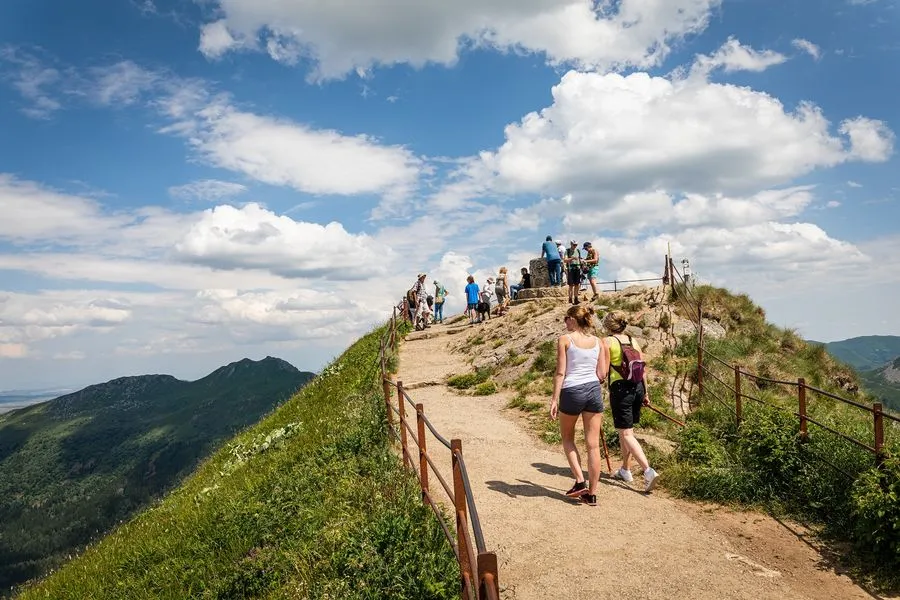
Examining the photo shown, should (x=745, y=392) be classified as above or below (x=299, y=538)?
above

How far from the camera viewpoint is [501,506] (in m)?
7.75

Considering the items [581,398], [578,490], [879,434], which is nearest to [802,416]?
[879,434]

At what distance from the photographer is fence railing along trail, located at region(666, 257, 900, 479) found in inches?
277

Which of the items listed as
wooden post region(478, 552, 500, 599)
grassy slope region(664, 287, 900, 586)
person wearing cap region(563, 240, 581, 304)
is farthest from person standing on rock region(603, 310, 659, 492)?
person wearing cap region(563, 240, 581, 304)

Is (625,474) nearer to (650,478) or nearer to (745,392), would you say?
(650,478)

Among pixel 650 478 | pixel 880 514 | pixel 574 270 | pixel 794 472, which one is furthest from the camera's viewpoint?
pixel 574 270

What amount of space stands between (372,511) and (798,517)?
573 cm

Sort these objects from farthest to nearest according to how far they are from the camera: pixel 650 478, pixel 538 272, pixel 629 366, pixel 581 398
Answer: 1. pixel 538 272
2. pixel 650 478
3. pixel 629 366
4. pixel 581 398

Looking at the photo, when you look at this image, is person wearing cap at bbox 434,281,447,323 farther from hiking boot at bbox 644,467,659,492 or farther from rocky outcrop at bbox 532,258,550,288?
hiking boot at bbox 644,467,659,492

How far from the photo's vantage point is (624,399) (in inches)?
316

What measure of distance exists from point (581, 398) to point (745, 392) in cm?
815

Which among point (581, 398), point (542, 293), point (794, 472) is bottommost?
point (794, 472)

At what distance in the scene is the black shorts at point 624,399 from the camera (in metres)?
8.02

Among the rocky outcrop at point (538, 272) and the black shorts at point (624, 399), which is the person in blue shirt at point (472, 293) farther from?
the black shorts at point (624, 399)
